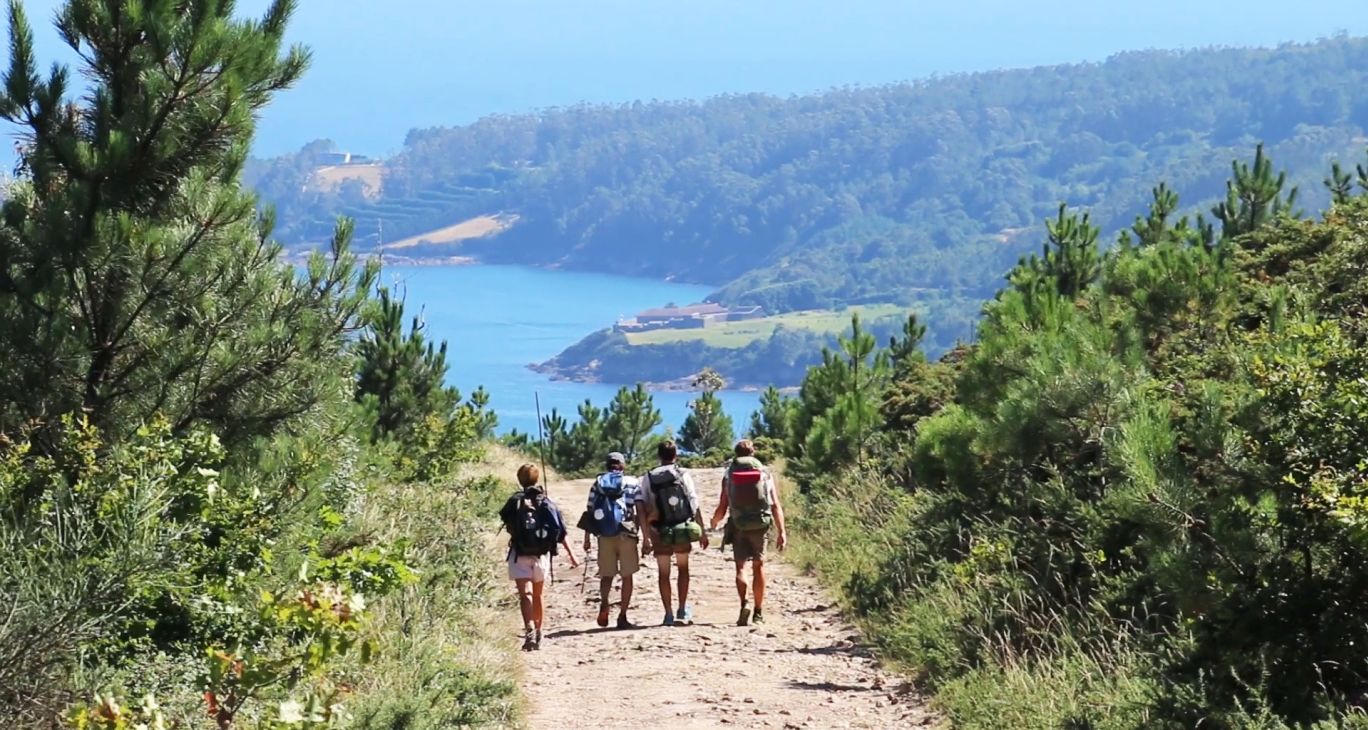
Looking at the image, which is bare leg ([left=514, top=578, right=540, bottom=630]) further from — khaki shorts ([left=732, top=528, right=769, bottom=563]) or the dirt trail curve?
khaki shorts ([left=732, top=528, right=769, bottom=563])

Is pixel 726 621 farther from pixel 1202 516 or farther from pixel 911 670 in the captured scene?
pixel 1202 516

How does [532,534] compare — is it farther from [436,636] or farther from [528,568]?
[436,636]

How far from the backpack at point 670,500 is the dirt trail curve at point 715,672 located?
2.61ft

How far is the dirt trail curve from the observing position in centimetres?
929

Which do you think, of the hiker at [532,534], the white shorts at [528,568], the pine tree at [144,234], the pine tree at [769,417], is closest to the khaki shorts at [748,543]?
the hiker at [532,534]

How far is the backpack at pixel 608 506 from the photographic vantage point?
484 inches

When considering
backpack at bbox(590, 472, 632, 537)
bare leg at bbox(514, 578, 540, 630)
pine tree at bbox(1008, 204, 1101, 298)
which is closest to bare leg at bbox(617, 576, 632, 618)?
backpack at bbox(590, 472, 632, 537)

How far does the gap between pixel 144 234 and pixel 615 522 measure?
5.01 m

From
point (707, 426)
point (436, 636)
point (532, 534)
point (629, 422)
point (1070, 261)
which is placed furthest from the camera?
point (707, 426)

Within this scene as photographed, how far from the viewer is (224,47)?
8461mm

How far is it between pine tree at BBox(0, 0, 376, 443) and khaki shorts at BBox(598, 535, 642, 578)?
3952 millimetres

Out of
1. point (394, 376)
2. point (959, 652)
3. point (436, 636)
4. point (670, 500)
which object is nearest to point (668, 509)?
point (670, 500)

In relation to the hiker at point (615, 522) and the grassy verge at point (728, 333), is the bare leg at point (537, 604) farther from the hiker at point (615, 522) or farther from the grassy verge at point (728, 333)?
the grassy verge at point (728, 333)

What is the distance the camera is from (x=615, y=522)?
12352 mm
